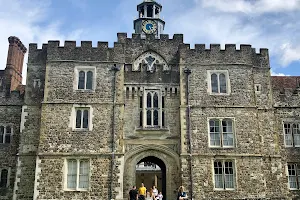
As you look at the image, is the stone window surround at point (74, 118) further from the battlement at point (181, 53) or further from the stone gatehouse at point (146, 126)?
the battlement at point (181, 53)

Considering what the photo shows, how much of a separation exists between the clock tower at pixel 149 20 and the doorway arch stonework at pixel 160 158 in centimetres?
1885

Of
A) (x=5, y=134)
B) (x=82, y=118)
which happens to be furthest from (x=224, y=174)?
(x=5, y=134)

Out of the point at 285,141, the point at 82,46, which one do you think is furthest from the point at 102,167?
the point at 285,141

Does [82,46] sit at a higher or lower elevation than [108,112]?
higher

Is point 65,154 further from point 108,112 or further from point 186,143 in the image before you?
point 186,143

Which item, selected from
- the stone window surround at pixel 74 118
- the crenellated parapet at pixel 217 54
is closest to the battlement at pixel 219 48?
the crenellated parapet at pixel 217 54

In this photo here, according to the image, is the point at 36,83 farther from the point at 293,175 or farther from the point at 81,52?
the point at 293,175

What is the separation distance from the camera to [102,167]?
77.2 ft

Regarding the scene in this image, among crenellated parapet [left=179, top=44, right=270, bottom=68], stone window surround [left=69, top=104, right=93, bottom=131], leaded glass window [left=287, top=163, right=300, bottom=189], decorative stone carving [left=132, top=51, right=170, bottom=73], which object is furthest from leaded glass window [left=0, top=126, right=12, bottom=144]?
leaded glass window [left=287, top=163, right=300, bottom=189]

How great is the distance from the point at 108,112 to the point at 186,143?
17.6ft

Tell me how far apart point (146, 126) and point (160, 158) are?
2266mm

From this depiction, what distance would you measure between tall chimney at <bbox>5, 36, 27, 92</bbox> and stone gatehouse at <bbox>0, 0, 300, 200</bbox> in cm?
488

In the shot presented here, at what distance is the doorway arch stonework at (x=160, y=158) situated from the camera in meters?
24.3

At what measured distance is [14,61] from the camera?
107 feet
